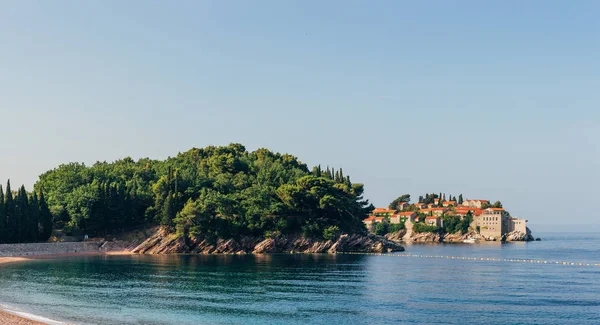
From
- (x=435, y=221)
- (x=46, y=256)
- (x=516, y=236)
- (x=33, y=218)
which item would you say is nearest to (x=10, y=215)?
(x=33, y=218)

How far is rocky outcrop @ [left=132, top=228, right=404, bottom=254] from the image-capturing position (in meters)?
101

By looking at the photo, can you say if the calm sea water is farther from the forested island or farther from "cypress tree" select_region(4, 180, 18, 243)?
the forested island

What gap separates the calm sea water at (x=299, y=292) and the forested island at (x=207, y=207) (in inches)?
772

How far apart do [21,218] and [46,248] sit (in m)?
6.36

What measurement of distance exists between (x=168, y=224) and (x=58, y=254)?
18861 mm

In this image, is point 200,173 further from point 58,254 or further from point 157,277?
point 157,277

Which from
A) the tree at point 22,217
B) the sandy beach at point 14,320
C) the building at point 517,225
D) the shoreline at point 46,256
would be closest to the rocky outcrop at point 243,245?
the shoreline at point 46,256

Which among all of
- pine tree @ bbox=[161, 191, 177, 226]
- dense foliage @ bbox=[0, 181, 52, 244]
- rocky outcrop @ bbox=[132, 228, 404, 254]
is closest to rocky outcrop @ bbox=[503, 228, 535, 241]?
rocky outcrop @ bbox=[132, 228, 404, 254]

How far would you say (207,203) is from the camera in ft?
329

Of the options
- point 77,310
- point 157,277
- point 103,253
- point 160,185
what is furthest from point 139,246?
point 77,310

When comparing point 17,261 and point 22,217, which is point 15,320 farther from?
point 22,217

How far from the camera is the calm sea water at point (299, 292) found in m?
41.9

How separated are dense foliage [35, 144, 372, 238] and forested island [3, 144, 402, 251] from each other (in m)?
0.17

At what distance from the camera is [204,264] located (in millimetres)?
79375
